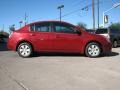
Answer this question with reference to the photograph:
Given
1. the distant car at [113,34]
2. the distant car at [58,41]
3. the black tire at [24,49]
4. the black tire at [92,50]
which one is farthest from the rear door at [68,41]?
the distant car at [113,34]

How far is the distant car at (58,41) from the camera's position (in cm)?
1108

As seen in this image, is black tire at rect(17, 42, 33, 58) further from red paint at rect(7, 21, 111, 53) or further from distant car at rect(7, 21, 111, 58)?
red paint at rect(7, 21, 111, 53)

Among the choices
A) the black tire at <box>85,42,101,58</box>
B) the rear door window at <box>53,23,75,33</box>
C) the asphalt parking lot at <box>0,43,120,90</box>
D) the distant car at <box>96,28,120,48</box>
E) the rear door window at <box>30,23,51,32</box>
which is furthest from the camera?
the distant car at <box>96,28,120,48</box>

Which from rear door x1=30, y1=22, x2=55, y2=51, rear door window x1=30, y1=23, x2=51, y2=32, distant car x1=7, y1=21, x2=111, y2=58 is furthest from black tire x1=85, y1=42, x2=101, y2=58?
rear door window x1=30, y1=23, x2=51, y2=32

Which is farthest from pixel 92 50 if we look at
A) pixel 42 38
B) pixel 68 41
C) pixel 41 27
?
pixel 41 27

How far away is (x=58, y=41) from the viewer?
11117 mm

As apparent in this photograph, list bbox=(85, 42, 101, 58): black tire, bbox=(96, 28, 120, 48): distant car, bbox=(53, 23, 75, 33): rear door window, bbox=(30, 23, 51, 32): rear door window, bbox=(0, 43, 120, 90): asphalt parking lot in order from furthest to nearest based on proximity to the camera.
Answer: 1. bbox=(96, 28, 120, 48): distant car
2. bbox=(30, 23, 51, 32): rear door window
3. bbox=(53, 23, 75, 33): rear door window
4. bbox=(85, 42, 101, 58): black tire
5. bbox=(0, 43, 120, 90): asphalt parking lot

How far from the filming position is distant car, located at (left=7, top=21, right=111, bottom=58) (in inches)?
436

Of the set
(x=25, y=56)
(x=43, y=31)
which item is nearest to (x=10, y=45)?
(x=25, y=56)

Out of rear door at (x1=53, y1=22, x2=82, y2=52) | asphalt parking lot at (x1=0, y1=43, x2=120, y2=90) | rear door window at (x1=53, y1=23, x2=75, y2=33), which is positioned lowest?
asphalt parking lot at (x1=0, y1=43, x2=120, y2=90)

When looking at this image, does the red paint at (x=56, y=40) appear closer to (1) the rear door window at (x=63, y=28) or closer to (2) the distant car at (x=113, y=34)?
(1) the rear door window at (x=63, y=28)

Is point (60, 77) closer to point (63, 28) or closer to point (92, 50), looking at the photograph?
point (92, 50)

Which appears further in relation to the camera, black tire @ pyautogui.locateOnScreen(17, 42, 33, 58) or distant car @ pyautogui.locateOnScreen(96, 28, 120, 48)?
distant car @ pyautogui.locateOnScreen(96, 28, 120, 48)

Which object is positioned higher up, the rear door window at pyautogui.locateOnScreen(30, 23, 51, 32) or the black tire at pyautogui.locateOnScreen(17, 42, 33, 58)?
the rear door window at pyautogui.locateOnScreen(30, 23, 51, 32)
